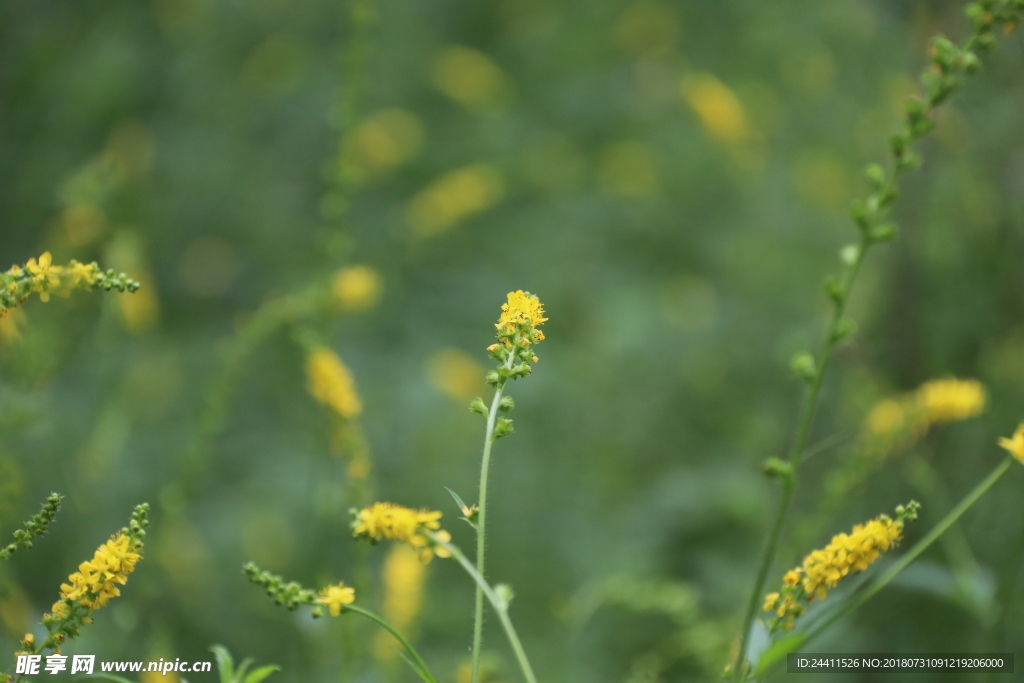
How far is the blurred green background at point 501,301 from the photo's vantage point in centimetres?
217

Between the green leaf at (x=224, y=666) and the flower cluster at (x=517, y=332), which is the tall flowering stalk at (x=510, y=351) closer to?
the flower cluster at (x=517, y=332)

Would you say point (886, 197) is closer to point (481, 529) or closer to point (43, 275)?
point (481, 529)

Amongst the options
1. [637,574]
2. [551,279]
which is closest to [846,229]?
[551,279]

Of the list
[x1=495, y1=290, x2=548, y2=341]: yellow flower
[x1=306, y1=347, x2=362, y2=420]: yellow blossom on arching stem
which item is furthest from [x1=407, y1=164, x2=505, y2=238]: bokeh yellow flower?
[x1=495, y1=290, x2=548, y2=341]: yellow flower

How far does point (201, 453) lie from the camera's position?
5.83 feet

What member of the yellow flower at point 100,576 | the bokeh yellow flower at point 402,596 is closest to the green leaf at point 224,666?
the yellow flower at point 100,576

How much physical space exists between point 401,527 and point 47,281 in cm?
50

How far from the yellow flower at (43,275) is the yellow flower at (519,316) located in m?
0.53

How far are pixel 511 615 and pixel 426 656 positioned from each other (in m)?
0.39

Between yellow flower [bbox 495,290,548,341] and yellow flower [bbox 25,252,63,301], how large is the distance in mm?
528

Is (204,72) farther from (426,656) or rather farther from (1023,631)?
(1023,631)

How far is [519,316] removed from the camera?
1090 mm

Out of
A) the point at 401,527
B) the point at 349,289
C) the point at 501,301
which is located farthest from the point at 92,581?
the point at 501,301

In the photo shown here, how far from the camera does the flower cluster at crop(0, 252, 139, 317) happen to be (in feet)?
3.09
